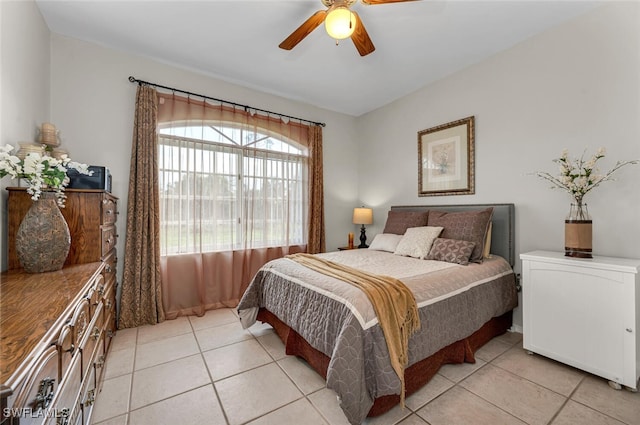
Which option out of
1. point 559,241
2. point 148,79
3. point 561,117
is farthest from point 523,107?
point 148,79

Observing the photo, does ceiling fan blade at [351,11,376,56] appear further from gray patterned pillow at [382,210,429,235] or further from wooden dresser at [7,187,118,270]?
wooden dresser at [7,187,118,270]

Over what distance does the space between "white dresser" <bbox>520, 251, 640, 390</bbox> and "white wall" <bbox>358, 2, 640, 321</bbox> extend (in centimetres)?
45

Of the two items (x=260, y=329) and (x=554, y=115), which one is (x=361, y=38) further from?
(x=260, y=329)

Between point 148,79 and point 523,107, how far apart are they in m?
3.96

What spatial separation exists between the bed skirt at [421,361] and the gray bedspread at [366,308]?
11 centimetres

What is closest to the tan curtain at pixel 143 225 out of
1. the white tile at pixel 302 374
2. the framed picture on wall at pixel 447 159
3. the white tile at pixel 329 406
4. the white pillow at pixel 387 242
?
the white tile at pixel 302 374

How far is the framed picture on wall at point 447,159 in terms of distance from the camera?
3020mm

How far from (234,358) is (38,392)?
1585 millimetres

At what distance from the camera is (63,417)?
3.12 ft

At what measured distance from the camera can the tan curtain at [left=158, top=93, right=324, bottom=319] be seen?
2.97 m

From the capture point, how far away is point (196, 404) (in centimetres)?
165

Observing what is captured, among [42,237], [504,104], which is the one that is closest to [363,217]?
[504,104]

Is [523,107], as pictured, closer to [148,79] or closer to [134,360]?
[148,79]

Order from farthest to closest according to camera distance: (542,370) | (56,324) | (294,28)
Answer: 1. (294,28)
2. (542,370)
3. (56,324)
